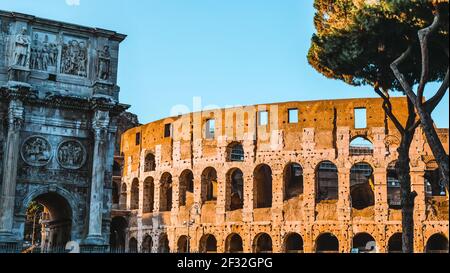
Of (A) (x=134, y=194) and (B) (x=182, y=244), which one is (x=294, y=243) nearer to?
(B) (x=182, y=244)

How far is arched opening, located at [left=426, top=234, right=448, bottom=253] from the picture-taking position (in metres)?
29.4

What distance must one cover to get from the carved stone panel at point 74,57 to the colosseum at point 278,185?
43.6 feet

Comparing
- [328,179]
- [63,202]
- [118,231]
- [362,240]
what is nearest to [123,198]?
[118,231]

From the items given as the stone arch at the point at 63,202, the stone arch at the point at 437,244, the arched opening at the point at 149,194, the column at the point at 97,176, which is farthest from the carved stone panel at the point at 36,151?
the stone arch at the point at 437,244

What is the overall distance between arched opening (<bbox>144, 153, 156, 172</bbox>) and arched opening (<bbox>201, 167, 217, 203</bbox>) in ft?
11.9

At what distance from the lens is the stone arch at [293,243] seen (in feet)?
100.0

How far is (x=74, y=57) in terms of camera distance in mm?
19750

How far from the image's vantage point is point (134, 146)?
37688 mm

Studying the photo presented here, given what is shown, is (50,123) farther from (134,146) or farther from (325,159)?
(134,146)

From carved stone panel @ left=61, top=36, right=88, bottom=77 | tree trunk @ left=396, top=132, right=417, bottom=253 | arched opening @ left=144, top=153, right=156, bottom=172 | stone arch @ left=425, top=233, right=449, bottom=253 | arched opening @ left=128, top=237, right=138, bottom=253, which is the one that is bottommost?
arched opening @ left=128, top=237, right=138, bottom=253

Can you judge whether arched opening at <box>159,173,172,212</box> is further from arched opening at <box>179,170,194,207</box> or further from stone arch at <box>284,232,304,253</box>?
stone arch at <box>284,232,304,253</box>

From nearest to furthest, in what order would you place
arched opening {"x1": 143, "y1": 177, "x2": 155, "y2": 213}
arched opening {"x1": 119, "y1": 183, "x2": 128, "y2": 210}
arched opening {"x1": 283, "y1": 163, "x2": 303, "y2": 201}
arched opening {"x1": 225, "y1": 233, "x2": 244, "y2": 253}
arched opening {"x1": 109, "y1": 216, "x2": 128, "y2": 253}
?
arched opening {"x1": 283, "y1": 163, "x2": 303, "y2": 201} < arched opening {"x1": 225, "y1": 233, "x2": 244, "y2": 253} < arched opening {"x1": 143, "y1": 177, "x2": 155, "y2": 213} < arched opening {"x1": 109, "y1": 216, "x2": 128, "y2": 253} < arched opening {"x1": 119, "y1": 183, "x2": 128, "y2": 210}

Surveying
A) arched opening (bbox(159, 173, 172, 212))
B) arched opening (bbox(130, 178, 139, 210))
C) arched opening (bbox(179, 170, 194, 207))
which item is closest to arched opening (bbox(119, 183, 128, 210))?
arched opening (bbox(130, 178, 139, 210))

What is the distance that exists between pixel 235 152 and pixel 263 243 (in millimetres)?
5784
